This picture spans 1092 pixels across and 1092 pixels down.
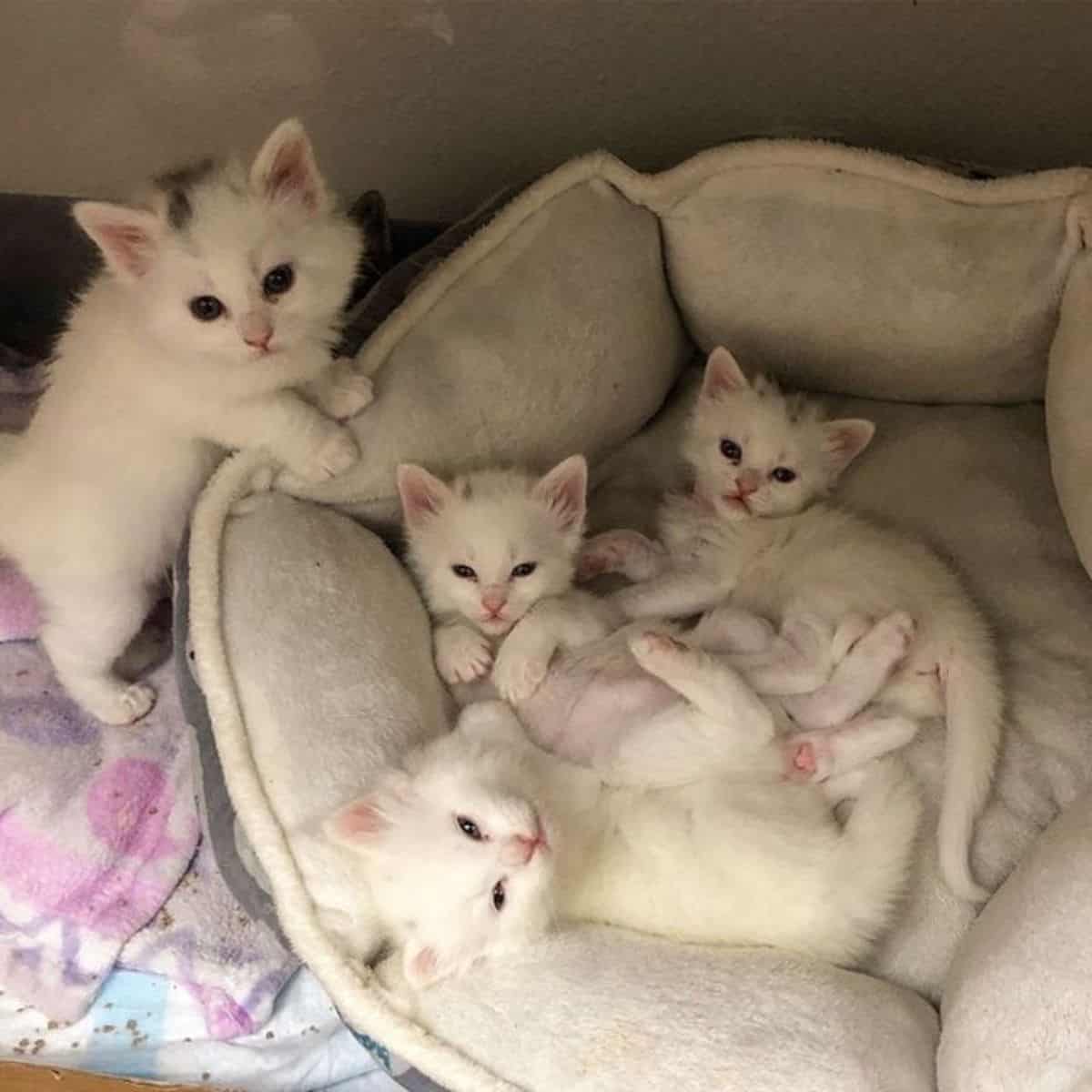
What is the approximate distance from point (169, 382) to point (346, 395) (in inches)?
8.2

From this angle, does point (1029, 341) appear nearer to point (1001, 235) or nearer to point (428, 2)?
point (1001, 235)

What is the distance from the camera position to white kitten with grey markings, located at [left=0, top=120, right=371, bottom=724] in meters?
1.36

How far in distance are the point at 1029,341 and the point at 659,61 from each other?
685 mm

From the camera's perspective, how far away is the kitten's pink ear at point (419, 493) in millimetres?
1540

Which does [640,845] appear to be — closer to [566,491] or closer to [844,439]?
[566,491]

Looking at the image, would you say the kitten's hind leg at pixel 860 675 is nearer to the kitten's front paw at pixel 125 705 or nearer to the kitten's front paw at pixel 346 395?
the kitten's front paw at pixel 346 395

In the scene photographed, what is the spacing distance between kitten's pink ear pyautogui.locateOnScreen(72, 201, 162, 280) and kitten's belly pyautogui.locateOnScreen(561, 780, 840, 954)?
0.77m

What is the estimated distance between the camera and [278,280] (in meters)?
1.40

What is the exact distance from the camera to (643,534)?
72.1 inches

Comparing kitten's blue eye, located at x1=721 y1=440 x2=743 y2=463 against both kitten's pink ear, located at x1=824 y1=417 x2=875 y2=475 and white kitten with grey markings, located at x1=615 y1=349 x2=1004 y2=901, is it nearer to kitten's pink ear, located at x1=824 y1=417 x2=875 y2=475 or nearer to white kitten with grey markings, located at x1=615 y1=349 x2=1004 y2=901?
white kitten with grey markings, located at x1=615 y1=349 x2=1004 y2=901

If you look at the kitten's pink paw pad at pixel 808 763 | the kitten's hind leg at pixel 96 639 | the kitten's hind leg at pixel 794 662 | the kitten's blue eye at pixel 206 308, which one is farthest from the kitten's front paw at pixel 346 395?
the kitten's pink paw pad at pixel 808 763

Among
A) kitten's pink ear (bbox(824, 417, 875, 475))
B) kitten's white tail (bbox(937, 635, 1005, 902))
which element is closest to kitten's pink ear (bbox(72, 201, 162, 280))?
kitten's pink ear (bbox(824, 417, 875, 475))

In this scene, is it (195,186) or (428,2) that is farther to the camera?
(428,2)

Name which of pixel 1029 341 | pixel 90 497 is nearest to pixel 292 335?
pixel 90 497
